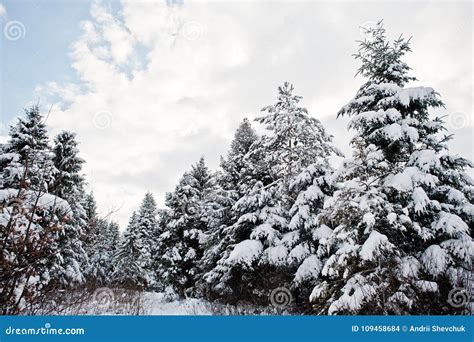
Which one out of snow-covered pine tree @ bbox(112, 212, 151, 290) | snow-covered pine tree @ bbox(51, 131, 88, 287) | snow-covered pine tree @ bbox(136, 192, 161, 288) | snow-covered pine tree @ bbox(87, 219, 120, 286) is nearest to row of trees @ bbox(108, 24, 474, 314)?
snow-covered pine tree @ bbox(51, 131, 88, 287)

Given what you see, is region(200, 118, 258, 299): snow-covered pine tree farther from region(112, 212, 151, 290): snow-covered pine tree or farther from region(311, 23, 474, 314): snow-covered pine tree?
region(112, 212, 151, 290): snow-covered pine tree

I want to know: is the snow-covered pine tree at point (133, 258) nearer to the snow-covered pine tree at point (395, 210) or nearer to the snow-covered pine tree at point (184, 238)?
the snow-covered pine tree at point (184, 238)

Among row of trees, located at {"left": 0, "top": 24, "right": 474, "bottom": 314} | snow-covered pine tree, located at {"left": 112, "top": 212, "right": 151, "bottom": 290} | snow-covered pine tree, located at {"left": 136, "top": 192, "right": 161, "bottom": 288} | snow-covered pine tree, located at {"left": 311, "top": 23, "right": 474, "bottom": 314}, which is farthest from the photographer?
snow-covered pine tree, located at {"left": 136, "top": 192, "right": 161, "bottom": 288}

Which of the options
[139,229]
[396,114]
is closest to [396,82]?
[396,114]

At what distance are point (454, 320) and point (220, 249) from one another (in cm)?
1263

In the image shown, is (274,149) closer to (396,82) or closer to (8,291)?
(396,82)

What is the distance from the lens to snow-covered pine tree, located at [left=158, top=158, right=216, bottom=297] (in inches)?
788

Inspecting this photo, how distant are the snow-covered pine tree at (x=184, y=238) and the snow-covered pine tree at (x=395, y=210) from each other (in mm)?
10969

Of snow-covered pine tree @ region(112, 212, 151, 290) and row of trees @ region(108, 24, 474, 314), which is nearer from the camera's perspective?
row of trees @ region(108, 24, 474, 314)

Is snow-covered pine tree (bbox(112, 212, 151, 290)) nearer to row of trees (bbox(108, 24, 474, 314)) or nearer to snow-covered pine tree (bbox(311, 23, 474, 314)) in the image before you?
row of trees (bbox(108, 24, 474, 314))

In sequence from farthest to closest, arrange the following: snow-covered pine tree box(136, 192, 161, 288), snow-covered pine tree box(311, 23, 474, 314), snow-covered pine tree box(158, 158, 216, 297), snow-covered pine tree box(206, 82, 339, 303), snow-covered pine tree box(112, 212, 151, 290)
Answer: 1. snow-covered pine tree box(136, 192, 161, 288)
2. snow-covered pine tree box(112, 212, 151, 290)
3. snow-covered pine tree box(158, 158, 216, 297)
4. snow-covered pine tree box(206, 82, 339, 303)
5. snow-covered pine tree box(311, 23, 474, 314)

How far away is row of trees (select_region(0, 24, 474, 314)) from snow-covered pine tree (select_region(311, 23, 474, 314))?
3cm

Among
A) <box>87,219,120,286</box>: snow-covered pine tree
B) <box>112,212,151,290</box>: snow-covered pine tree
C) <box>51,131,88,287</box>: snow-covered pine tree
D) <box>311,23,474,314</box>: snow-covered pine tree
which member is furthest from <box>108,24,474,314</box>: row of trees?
<box>87,219,120,286</box>: snow-covered pine tree

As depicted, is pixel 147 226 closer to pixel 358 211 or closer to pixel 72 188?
pixel 72 188
